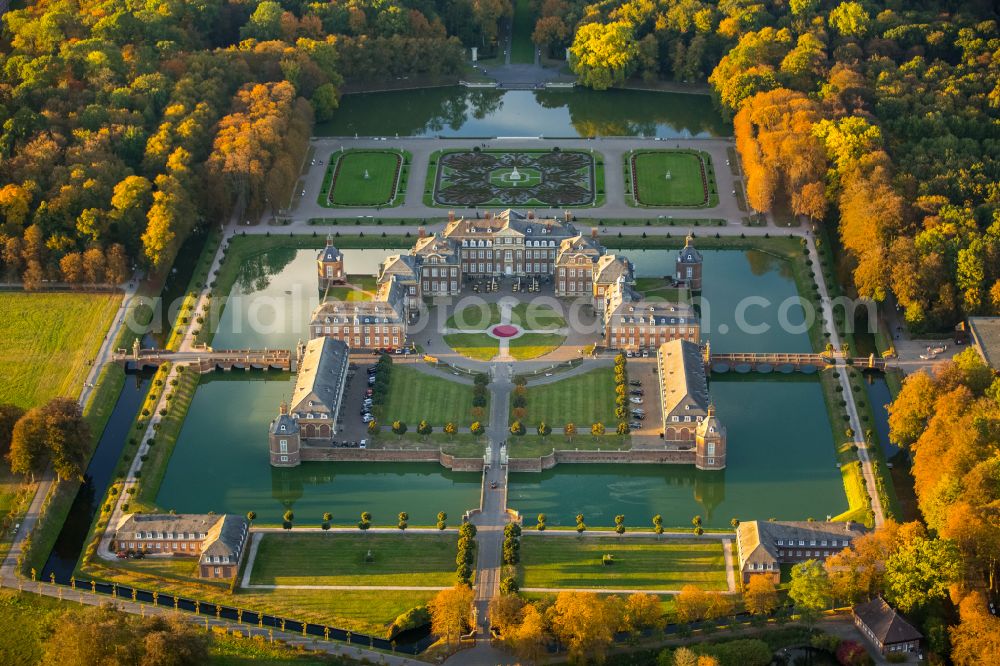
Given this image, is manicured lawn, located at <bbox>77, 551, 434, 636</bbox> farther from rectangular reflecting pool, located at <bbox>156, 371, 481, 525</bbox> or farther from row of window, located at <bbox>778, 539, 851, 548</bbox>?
row of window, located at <bbox>778, 539, 851, 548</bbox>

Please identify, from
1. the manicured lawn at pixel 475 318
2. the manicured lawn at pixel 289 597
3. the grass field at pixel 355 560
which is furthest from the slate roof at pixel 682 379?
the manicured lawn at pixel 289 597

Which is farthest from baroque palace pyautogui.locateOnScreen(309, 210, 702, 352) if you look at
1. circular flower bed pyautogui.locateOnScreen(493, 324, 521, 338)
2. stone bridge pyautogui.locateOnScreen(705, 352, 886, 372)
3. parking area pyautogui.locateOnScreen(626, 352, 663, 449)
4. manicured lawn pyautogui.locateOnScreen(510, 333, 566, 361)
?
circular flower bed pyautogui.locateOnScreen(493, 324, 521, 338)

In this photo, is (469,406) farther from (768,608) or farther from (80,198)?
(80,198)

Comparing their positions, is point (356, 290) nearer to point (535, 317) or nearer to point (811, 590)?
point (535, 317)

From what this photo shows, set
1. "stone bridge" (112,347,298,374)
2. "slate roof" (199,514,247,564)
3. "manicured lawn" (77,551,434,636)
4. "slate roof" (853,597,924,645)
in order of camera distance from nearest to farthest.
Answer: "slate roof" (853,597,924,645)
"manicured lawn" (77,551,434,636)
"slate roof" (199,514,247,564)
"stone bridge" (112,347,298,374)

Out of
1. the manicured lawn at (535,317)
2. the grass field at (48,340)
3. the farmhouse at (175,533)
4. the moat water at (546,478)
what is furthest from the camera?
the manicured lawn at (535,317)

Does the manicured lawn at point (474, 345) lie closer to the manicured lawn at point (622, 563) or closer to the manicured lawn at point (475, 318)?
the manicured lawn at point (475, 318)

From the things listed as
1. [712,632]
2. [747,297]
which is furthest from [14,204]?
[712,632]
